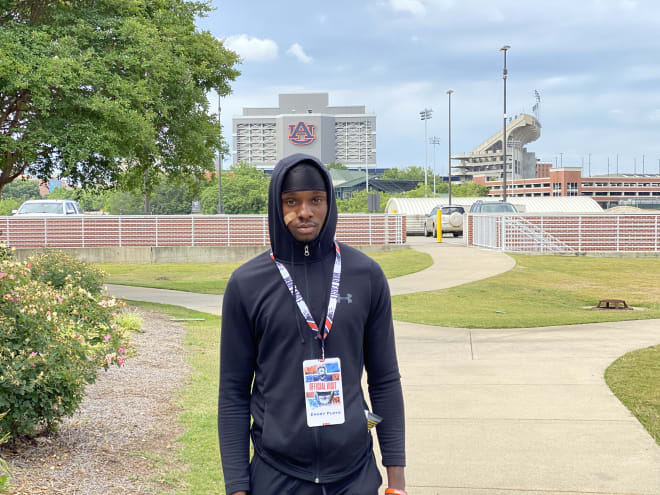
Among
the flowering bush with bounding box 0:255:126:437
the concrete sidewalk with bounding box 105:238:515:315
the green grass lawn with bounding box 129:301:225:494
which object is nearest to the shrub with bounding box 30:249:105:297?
the green grass lawn with bounding box 129:301:225:494

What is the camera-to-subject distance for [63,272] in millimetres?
11625

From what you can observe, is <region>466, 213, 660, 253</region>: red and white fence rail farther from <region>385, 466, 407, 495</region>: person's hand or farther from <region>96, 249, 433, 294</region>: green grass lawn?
<region>385, 466, 407, 495</region>: person's hand

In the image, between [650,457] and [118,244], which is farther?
[118,244]

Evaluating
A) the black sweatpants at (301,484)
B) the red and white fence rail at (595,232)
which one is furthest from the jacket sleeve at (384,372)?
the red and white fence rail at (595,232)

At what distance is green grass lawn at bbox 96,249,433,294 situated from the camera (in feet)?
70.3

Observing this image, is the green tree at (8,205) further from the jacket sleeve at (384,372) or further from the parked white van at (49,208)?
the jacket sleeve at (384,372)

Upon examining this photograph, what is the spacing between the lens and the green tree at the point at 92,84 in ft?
44.8

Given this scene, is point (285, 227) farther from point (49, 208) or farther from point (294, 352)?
point (49, 208)

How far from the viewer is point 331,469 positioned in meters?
2.41

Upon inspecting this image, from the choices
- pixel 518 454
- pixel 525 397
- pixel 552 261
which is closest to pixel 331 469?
pixel 518 454

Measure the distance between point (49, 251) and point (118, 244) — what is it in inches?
865

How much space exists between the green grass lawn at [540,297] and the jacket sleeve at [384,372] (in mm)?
9845

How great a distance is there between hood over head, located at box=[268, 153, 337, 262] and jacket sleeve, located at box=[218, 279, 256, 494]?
0.20m

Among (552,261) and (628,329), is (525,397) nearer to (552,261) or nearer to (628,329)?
(628,329)
